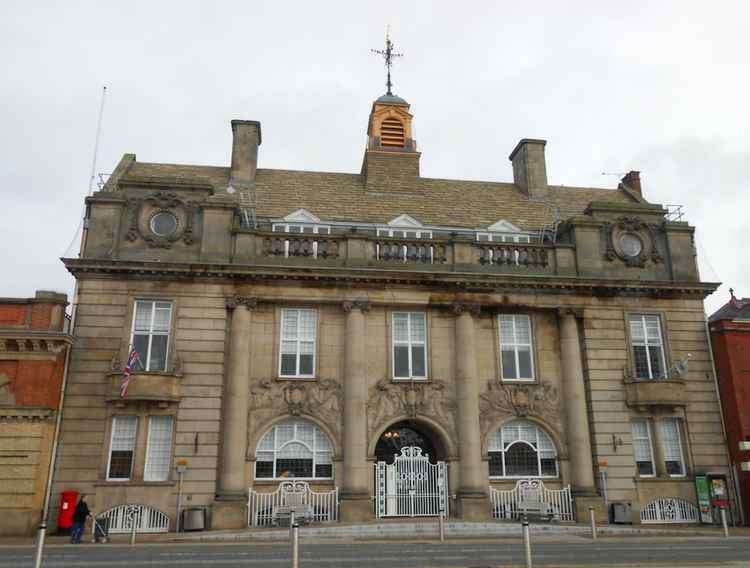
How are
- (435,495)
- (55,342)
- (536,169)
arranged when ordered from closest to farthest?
1. (55,342)
2. (435,495)
3. (536,169)

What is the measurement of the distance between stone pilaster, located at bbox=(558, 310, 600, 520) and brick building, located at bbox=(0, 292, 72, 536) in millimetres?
19525

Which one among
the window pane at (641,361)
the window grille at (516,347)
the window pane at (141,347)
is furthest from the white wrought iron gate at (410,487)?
the window pane at (141,347)

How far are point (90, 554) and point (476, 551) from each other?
9.91 metres

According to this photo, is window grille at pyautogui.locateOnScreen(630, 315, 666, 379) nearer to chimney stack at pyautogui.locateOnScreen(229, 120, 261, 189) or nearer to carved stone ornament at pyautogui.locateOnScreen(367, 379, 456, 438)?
carved stone ornament at pyautogui.locateOnScreen(367, 379, 456, 438)

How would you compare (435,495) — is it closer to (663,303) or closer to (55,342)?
(663,303)

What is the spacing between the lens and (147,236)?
25.7 m

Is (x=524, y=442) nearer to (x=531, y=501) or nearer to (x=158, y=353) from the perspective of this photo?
(x=531, y=501)

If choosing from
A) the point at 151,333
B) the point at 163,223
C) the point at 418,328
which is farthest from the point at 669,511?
the point at 163,223

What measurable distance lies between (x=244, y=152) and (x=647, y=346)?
21.4 m

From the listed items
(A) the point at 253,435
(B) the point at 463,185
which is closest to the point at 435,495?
(A) the point at 253,435

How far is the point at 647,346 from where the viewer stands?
27.7 meters

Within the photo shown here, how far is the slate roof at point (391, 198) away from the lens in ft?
100

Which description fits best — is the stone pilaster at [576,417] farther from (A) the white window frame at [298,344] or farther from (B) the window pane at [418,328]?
(A) the white window frame at [298,344]

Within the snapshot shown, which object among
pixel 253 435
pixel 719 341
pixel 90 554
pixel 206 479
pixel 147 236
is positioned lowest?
pixel 90 554
